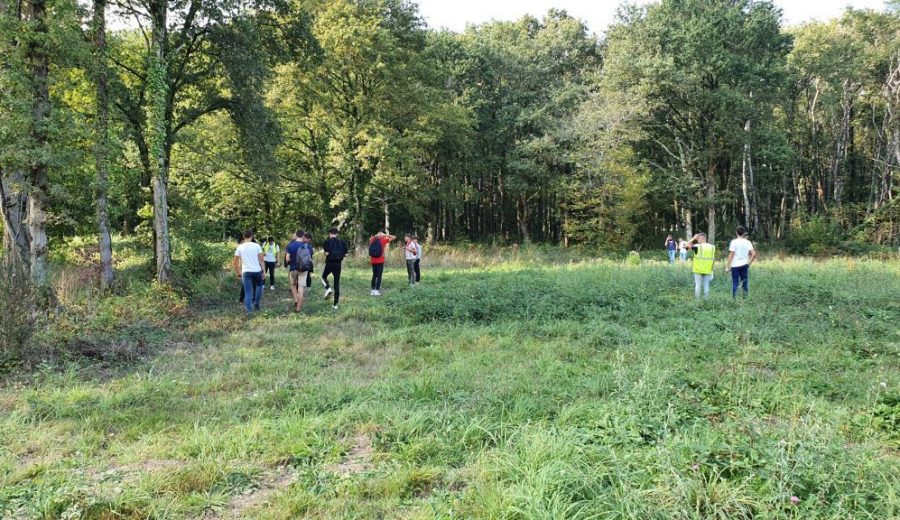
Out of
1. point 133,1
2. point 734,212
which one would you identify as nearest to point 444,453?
point 133,1

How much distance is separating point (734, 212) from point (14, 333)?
47853mm

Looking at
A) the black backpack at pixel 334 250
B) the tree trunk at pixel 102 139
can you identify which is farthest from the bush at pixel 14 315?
the black backpack at pixel 334 250

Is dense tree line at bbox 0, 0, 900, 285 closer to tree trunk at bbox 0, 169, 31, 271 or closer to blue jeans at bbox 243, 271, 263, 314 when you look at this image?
tree trunk at bbox 0, 169, 31, 271

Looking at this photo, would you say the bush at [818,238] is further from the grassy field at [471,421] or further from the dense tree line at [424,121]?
the grassy field at [471,421]

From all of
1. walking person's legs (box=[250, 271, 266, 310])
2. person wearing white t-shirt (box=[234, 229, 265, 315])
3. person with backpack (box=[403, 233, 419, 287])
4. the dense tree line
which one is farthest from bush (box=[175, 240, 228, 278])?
person with backpack (box=[403, 233, 419, 287])

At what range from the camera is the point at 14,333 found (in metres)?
6.56

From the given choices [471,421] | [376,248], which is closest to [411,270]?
[376,248]

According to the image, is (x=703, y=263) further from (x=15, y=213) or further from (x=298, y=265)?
(x=15, y=213)

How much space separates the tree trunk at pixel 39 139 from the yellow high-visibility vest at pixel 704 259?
13.3 m

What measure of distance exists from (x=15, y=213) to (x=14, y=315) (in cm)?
446

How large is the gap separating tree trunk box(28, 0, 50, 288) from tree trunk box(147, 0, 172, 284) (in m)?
2.50

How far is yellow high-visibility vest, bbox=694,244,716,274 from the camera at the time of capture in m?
11.4

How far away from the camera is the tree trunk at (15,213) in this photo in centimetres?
910

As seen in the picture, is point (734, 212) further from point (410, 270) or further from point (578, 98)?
point (410, 270)
